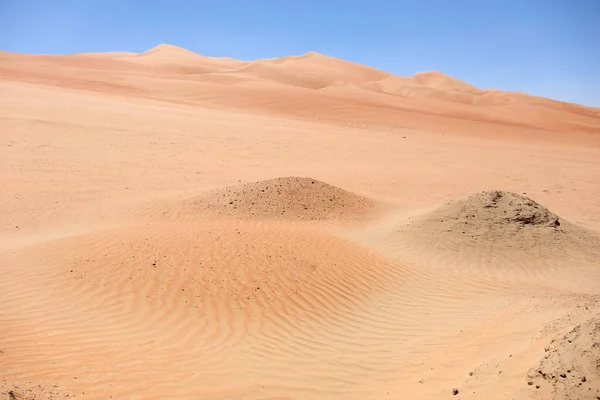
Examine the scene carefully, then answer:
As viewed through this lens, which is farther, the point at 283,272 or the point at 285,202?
the point at 285,202

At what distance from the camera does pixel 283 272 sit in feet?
30.9

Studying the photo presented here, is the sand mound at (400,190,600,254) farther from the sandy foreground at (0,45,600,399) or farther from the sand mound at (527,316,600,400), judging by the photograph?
the sand mound at (527,316,600,400)

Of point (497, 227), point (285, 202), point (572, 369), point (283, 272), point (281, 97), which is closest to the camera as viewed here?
point (572, 369)

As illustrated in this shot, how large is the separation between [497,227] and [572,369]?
843 centimetres

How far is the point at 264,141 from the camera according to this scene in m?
27.9

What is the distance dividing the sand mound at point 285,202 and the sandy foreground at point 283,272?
0.07 meters

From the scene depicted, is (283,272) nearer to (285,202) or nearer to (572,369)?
(285,202)

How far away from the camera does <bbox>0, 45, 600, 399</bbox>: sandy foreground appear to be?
5809 mm

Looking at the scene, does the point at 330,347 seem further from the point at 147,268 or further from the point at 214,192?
the point at 214,192

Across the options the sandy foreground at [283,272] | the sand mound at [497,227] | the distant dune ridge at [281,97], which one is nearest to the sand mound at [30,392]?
the sandy foreground at [283,272]

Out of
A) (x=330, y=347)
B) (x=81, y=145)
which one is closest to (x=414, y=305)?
(x=330, y=347)

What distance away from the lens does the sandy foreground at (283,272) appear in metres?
5.81

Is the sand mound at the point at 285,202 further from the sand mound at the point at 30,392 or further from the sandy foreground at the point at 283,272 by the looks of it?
the sand mound at the point at 30,392

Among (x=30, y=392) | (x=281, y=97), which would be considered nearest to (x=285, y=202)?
(x=30, y=392)
